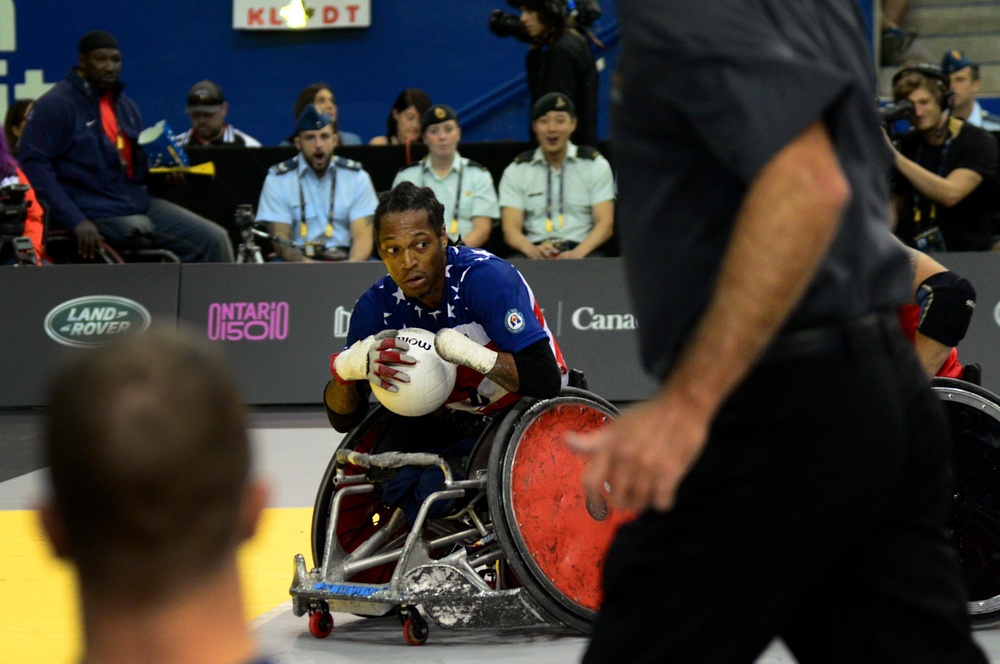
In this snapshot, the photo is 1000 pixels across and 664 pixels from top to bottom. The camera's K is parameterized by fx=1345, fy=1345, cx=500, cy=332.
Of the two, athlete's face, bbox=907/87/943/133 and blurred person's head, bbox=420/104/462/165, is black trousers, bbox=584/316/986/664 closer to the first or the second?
athlete's face, bbox=907/87/943/133

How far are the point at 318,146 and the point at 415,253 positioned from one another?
18.1ft

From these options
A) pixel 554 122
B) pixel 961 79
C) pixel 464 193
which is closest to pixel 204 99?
pixel 464 193

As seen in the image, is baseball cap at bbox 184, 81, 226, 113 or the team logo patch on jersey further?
baseball cap at bbox 184, 81, 226, 113

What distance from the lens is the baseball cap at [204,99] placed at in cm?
1113

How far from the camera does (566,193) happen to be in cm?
962

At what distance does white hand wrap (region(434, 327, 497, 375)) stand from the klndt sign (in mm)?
10753

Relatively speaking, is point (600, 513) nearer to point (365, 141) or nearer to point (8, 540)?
point (8, 540)

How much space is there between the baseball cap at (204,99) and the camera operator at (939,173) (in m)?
5.51

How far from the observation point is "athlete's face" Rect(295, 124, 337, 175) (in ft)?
32.0

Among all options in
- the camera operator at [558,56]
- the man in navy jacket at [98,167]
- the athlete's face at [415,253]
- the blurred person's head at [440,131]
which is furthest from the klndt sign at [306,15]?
the athlete's face at [415,253]

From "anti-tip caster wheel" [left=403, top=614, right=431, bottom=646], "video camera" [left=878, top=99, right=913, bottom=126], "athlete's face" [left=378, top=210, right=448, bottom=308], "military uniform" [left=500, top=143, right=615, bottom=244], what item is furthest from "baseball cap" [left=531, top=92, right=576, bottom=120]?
"anti-tip caster wheel" [left=403, top=614, right=431, bottom=646]

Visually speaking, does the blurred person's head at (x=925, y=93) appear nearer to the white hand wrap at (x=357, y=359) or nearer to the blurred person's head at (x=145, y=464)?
the white hand wrap at (x=357, y=359)

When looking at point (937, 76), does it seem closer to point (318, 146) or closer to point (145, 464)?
point (318, 146)

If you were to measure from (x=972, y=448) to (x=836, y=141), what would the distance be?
8.51 ft
